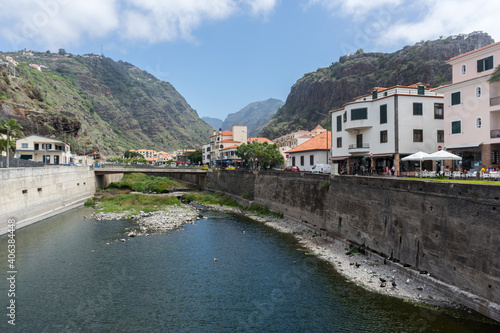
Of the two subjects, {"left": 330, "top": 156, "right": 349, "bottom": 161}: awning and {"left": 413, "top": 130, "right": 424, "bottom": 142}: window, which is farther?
{"left": 330, "top": 156, "right": 349, "bottom": 161}: awning

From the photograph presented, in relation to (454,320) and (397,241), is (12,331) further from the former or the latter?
(397,241)

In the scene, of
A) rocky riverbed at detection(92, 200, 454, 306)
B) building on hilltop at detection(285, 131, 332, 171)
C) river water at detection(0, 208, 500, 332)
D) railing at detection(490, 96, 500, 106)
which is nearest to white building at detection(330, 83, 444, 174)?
building on hilltop at detection(285, 131, 332, 171)

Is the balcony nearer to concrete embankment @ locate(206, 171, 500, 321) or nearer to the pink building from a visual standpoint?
the pink building

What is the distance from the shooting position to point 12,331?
46.8ft

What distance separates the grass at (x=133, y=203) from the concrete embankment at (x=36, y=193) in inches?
205

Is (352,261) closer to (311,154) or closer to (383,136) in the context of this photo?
(383,136)

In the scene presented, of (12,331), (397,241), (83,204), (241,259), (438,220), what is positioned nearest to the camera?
(12,331)

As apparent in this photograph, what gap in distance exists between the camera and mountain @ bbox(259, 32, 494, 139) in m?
120

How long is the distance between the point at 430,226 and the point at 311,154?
1426 inches

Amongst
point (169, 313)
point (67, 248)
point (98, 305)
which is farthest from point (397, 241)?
point (67, 248)

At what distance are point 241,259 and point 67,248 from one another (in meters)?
15.9

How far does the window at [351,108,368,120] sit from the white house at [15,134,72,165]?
63968mm

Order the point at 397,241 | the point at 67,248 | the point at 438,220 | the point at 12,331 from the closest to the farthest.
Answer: the point at 12,331 → the point at 438,220 → the point at 397,241 → the point at 67,248

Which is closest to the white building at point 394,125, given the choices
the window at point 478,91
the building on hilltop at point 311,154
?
the building on hilltop at point 311,154
